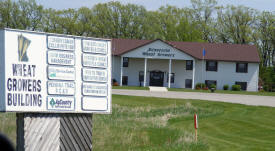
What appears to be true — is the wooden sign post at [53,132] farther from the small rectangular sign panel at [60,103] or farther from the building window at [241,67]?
the building window at [241,67]

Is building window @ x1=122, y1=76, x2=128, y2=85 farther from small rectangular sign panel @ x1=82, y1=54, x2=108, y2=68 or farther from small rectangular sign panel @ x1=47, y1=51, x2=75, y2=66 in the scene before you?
small rectangular sign panel @ x1=47, y1=51, x2=75, y2=66

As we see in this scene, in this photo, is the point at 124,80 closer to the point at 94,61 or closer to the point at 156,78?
the point at 156,78

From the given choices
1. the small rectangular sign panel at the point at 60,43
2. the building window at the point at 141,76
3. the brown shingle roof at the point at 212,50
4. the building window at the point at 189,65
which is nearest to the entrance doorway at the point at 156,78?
the building window at the point at 141,76

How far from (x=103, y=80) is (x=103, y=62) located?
0.52 m

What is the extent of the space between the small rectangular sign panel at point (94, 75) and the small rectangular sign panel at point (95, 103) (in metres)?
0.53

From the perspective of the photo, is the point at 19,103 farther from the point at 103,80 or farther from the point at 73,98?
the point at 103,80

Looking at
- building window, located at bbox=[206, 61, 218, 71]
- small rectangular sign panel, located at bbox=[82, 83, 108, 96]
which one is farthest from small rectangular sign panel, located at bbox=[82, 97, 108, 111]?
building window, located at bbox=[206, 61, 218, 71]

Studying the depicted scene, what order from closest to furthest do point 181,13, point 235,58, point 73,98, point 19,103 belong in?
point 19,103 < point 73,98 < point 235,58 < point 181,13

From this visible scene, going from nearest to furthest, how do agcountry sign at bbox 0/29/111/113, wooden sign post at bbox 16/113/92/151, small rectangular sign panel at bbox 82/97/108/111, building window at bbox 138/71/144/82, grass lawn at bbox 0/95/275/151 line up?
agcountry sign at bbox 0/29/111/113 → wooden sign post at bbox 16/113/92/151 → small rectangular sign panel at bbox 82/97/108/111 → grass lawn at bbox 0/95/275/151 → building window at bbox 138/71/144/82

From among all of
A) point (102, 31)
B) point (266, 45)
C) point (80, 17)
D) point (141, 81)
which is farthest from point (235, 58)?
point (80, 17)

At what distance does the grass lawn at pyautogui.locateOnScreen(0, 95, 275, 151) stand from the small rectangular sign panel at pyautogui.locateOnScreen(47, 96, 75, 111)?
2.50 metres

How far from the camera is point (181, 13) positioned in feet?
290

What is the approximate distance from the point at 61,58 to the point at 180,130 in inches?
330

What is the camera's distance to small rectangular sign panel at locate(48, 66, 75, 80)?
1152 centimetres
